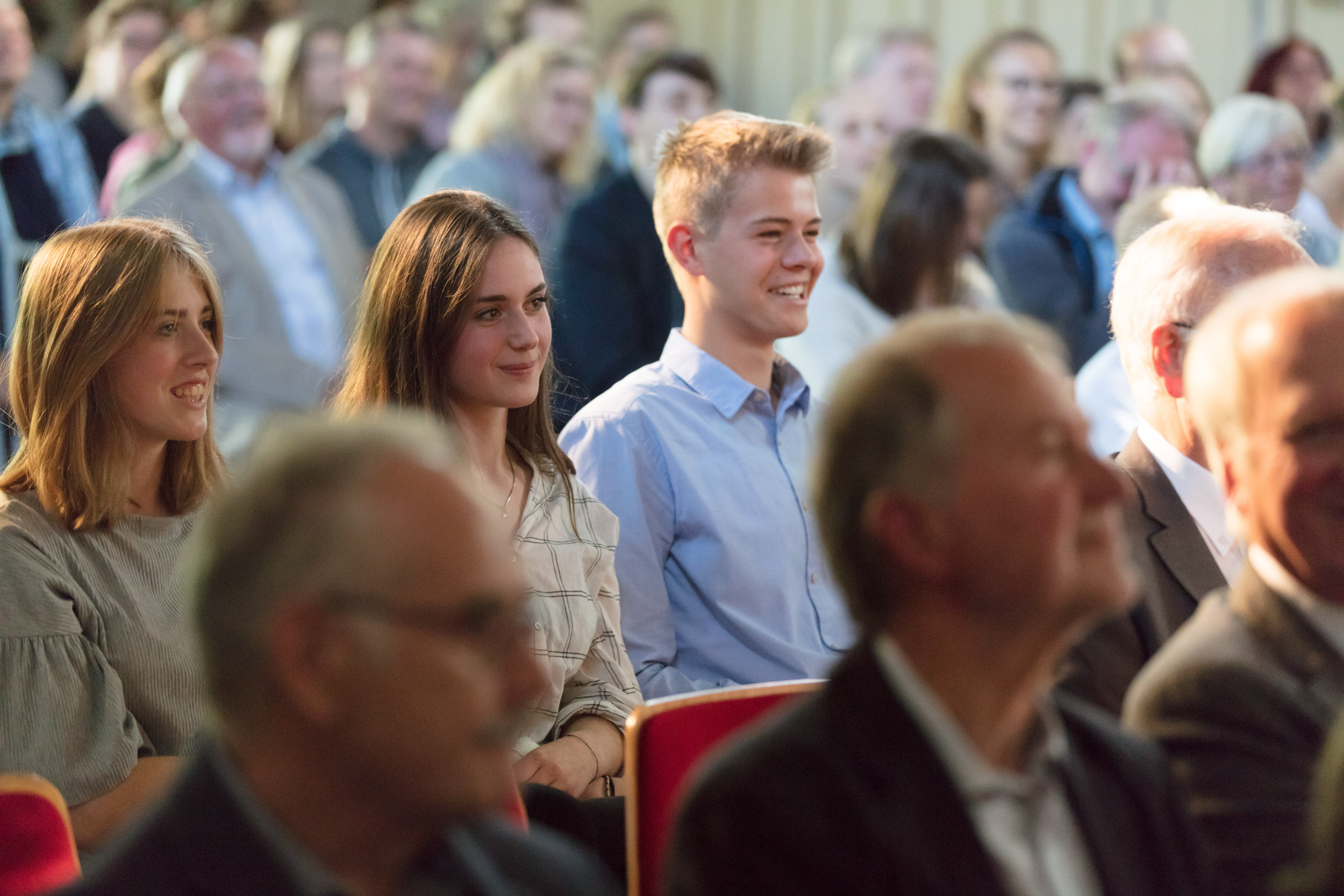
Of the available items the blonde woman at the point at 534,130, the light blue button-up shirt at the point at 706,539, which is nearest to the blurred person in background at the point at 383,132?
the blonde woman at the point at 534,130

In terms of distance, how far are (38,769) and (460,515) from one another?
3.49 ft

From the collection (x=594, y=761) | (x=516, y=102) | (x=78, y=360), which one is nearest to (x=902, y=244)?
(x=516, y=102)

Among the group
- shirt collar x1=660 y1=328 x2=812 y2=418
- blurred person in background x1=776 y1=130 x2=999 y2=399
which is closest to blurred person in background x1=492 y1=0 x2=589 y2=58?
blurred person in background x1=776 y1=130 x2=999 y2=399

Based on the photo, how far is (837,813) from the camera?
1046mm

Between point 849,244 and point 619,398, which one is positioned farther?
point 849,244

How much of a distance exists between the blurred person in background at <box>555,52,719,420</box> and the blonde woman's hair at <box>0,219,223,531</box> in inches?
78.6

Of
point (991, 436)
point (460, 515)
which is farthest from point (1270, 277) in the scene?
point (460, 515)

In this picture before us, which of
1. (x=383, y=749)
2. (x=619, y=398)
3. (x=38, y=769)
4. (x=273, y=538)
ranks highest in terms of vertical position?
(x=273, y=538)

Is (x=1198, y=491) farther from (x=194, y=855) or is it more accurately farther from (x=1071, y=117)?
(x=1071, y=117)

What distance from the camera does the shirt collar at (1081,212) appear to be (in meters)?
4.30

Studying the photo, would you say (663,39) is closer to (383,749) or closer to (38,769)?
(38,769)

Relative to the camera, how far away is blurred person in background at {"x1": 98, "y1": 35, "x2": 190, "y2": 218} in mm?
4422

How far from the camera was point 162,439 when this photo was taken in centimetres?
204

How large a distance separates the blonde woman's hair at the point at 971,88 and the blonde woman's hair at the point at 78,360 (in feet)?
13.0
